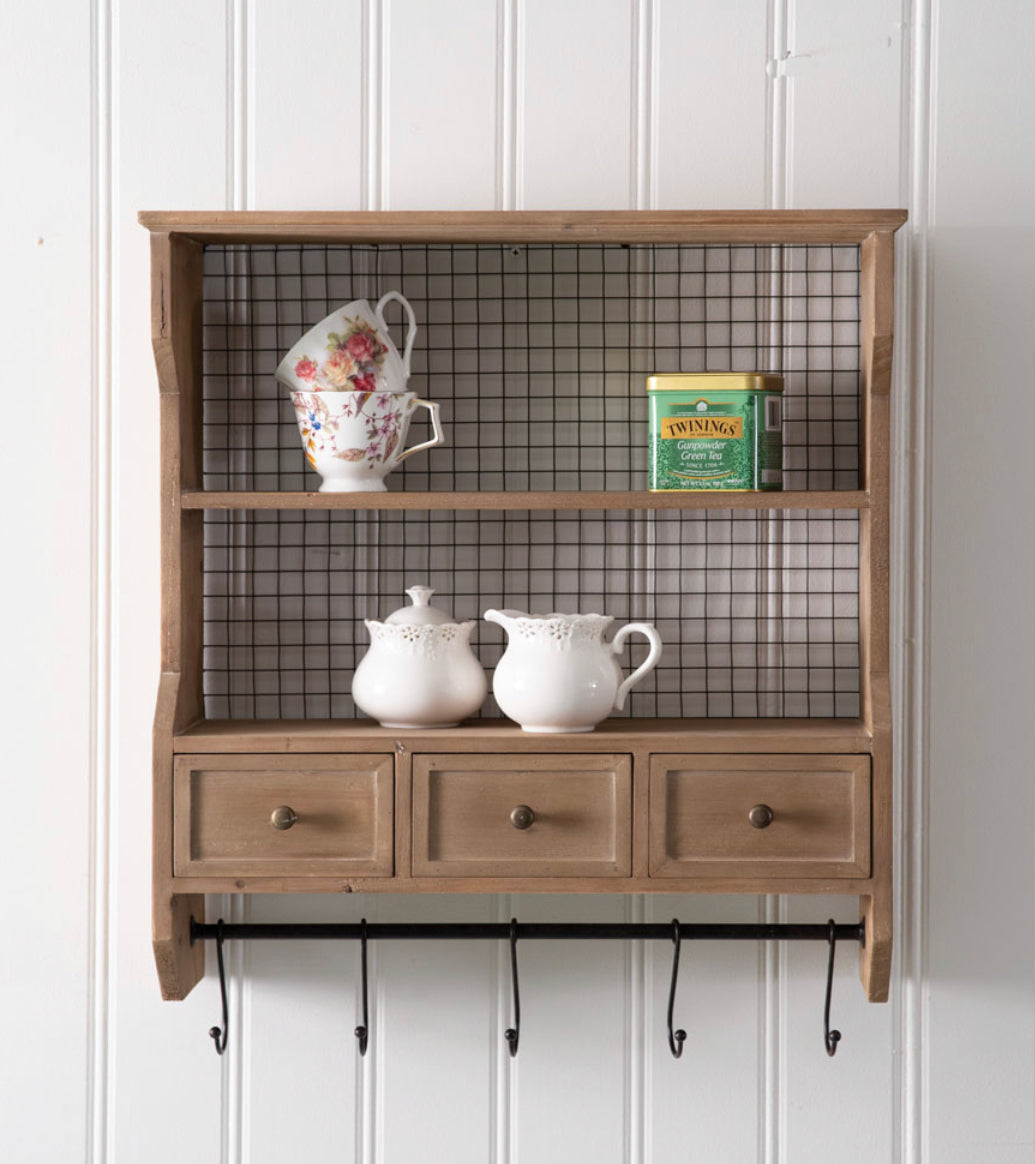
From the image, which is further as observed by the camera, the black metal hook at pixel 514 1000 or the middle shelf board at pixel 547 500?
the black metal hook at pixel 514 1000

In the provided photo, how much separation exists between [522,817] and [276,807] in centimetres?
26

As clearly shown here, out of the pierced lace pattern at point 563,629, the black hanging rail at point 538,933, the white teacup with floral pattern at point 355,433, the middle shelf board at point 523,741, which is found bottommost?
the black hanging rail at point 538,933

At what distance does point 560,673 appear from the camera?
1.34m

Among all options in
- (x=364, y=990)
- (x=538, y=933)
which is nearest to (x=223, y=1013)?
(x=364, y=990)

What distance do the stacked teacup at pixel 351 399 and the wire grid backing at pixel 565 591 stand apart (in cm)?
14

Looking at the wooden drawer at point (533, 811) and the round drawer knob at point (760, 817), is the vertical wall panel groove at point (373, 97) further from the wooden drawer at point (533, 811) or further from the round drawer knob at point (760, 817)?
the round drawer knob at point (760, 817)

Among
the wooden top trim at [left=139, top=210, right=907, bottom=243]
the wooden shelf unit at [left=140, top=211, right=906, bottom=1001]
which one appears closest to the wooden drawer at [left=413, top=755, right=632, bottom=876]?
the wooden shelf unit at [left=140, top=211, right=906, bottom=1001]

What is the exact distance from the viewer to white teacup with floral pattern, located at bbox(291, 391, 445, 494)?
1365 millimetres

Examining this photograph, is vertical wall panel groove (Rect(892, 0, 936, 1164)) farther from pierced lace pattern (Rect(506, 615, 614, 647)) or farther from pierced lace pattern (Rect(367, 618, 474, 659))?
pierced lace pattern (Rect(367, 618, 474, 659))

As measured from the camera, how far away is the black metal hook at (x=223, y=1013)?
4.80ft

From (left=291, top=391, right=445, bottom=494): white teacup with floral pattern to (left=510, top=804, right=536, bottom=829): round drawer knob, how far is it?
38 centimetres
